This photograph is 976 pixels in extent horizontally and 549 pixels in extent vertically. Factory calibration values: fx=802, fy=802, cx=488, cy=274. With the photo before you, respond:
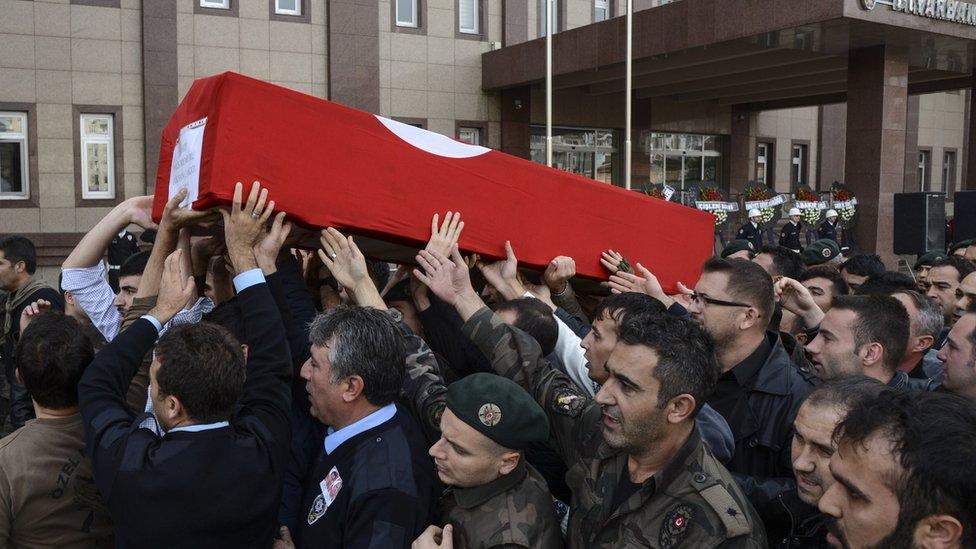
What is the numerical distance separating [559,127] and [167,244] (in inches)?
618

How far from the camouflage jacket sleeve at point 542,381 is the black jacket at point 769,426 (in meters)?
0.54

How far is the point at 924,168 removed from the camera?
79.7 feet

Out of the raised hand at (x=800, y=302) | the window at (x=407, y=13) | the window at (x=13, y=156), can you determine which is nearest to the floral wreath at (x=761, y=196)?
the window at (x=407, y=13)

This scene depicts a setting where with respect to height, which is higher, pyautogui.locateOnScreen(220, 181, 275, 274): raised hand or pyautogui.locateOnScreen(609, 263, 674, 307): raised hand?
pyautogui.locateOnScreen(220, 181, 275, 274): raised hand

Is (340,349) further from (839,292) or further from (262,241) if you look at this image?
(839,292)

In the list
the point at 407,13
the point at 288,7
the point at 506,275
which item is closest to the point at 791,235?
the point at 407,13

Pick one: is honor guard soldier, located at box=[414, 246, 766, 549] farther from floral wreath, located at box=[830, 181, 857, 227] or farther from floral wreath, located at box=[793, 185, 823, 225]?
floral wreath, located at box=[793, 185, 823, 225]

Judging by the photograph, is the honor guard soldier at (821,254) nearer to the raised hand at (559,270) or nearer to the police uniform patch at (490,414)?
the raised hand at (559,270)

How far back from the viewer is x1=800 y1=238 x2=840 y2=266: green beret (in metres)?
7.20

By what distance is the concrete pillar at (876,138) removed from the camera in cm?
1295

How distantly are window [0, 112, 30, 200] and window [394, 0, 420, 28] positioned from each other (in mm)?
6677

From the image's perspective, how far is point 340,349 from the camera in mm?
2271

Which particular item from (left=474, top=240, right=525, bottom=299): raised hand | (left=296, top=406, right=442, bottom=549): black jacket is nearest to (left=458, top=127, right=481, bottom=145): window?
(left=474, top=240, right=525, bottom=299): raised hand

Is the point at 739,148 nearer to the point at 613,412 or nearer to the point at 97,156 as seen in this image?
the point at 97,156
